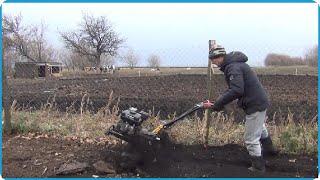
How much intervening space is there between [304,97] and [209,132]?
8.67 meters

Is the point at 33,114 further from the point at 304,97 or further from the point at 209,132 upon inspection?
the point at 304,97

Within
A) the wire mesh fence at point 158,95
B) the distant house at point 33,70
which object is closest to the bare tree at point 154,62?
the wire mesh fence at point 158,95

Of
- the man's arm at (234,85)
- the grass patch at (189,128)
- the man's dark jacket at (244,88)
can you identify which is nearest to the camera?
the man's arm at (234,85)

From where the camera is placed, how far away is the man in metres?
7.16

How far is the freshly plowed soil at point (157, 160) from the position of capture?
727 cm

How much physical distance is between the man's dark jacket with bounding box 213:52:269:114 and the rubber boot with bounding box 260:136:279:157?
36.1 inches

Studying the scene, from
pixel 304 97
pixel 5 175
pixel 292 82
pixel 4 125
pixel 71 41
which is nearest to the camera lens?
pixel 5 175

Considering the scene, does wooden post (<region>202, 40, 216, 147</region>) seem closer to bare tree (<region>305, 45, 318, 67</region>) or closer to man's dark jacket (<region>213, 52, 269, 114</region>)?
man's dark jacket (<region>213, 52, 269, 114</region>)

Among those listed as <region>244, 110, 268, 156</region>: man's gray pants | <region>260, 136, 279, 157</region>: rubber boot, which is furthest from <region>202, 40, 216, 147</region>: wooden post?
<region>244, 110, 268, 156</region>: man's gray pants

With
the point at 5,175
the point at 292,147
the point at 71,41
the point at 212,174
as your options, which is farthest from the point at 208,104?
the point at 71,41

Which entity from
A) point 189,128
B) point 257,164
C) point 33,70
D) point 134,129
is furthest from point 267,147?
point 33,70

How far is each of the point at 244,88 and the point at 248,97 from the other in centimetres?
14

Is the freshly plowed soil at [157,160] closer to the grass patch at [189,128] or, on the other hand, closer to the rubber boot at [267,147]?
the rubber boot at [267,147]

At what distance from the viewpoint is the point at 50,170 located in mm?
7211
